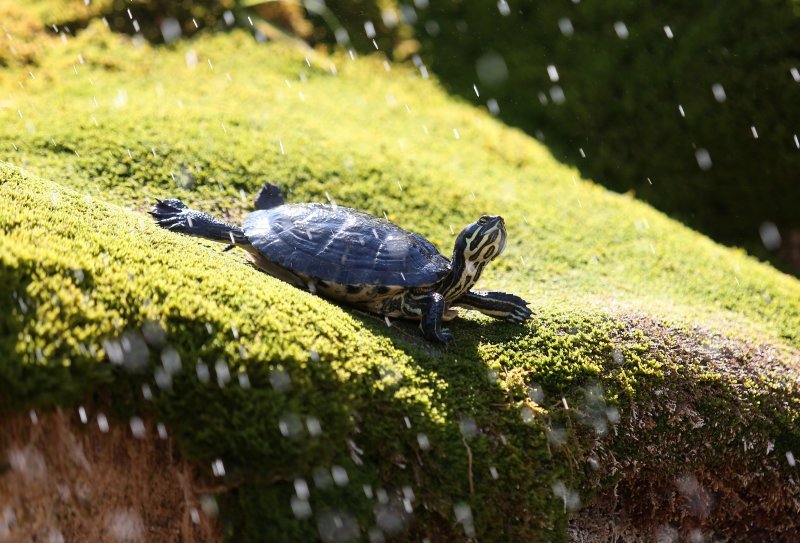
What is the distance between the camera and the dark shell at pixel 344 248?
16.1 ft

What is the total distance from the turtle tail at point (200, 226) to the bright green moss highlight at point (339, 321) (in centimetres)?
16

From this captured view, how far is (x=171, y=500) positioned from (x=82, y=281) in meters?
1.28

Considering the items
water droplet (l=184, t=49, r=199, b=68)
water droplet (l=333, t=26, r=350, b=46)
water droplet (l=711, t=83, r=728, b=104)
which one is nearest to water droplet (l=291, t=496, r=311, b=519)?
water droplet (l=184, t=49, r=199, b=68)

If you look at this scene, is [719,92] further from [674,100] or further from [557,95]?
[557,95]

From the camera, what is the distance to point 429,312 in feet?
16.2

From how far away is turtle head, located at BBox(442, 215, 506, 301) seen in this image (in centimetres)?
500

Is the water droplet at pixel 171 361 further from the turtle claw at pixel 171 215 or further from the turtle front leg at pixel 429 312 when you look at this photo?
the turtle front leg at pixel 429 312

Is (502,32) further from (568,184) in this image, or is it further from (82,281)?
(82,281)

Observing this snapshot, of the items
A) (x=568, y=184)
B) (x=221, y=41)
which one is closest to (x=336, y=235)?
(x=568, y=184)

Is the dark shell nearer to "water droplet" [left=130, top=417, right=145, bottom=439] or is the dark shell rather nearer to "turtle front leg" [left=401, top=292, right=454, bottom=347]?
"turtle front leg" [left=401, top=292, right=454, bottom=347]

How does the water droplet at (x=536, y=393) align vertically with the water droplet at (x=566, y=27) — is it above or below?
below

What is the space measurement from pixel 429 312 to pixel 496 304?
0.66m

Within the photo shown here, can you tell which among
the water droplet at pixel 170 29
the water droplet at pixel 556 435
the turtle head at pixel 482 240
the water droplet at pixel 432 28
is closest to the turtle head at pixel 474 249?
the turtle head at pixel 482 240

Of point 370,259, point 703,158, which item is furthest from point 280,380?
point 703,158
